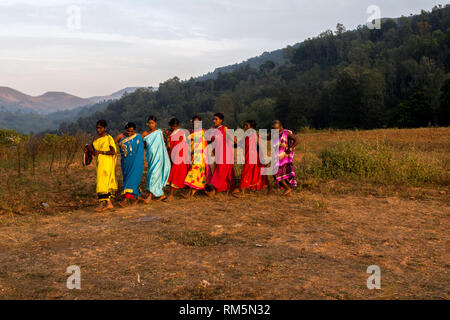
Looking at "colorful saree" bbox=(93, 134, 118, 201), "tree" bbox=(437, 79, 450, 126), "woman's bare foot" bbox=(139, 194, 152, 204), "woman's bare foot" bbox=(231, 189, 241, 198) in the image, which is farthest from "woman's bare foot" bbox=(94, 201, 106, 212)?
"tree" bbox=(437, 79, 450, 126)

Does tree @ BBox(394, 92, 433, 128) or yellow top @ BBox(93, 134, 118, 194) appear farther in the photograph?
tree @ BBox(394, 92, 433, 128)

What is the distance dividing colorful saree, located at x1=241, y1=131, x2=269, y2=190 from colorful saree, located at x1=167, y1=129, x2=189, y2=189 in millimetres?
1137

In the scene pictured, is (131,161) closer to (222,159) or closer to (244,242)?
(222,159)

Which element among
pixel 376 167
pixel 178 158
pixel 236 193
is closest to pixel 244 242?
pixel 236 193

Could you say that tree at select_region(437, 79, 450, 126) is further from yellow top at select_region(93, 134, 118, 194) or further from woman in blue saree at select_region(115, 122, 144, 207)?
yellow top at select_region(93, 134, 118, 194)

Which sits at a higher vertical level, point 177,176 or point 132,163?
point 132,163

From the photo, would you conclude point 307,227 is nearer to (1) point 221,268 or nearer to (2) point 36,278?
(1) point 221,268

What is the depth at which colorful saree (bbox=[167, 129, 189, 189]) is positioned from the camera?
710 cm

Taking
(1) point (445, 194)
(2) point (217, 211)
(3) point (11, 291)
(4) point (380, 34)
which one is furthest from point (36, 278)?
(4) point (380, 34)

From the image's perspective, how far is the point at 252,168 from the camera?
7.26m

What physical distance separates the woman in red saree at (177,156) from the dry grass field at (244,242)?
41cm

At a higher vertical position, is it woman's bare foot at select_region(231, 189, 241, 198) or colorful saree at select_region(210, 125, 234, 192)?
colorful saree at select_region(210, 125, 234, 192)

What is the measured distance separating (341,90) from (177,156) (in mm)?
46292

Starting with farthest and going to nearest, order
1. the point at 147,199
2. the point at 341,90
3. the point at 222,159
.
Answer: the point at 341,90 → the point at 222,159 → the point at 147,199
